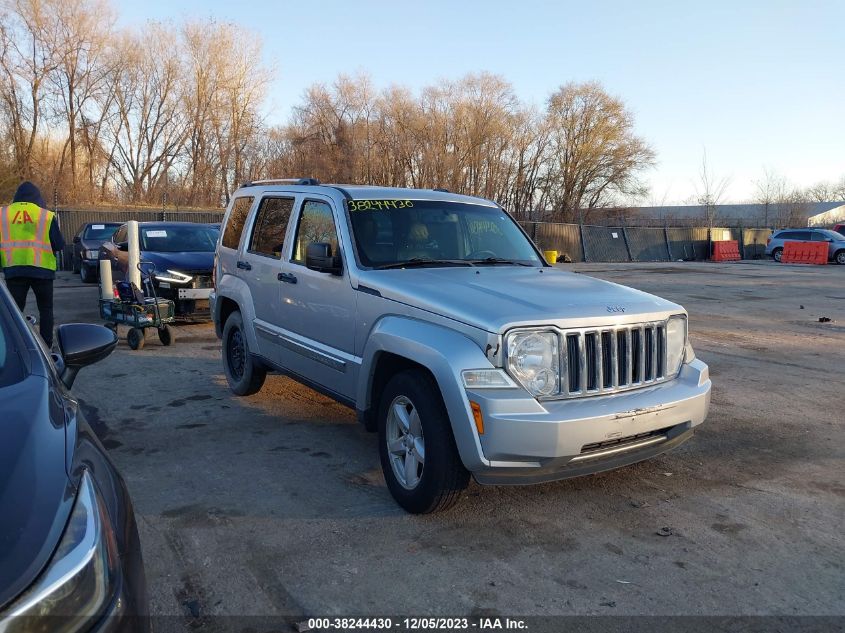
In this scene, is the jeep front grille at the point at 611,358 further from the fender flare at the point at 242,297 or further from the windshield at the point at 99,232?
the windshield at the point at 99,232

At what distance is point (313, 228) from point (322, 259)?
73cm

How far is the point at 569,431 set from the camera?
11.6 feet

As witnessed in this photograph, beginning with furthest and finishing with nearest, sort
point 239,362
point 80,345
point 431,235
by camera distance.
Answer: point 239,362, point 431,235, point 80,345

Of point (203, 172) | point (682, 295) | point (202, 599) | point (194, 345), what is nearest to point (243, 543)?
point (202, 599)

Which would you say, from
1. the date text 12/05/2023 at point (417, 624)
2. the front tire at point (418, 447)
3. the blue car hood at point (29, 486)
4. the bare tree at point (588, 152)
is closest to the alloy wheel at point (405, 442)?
the front tire at point (418, 447)

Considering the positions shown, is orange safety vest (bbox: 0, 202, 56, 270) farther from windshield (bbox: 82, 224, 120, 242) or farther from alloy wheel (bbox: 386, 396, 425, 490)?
windshield (bbox: 82, 224, 120, 242)

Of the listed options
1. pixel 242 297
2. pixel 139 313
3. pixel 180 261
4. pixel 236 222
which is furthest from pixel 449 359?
pixel 180 261

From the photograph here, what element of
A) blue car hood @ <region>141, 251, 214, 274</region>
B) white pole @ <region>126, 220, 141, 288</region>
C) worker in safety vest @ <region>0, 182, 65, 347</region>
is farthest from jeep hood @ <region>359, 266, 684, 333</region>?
blue car hood @ <region>141, 251, 214, 274</region>

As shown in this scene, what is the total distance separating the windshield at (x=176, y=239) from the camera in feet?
38.4

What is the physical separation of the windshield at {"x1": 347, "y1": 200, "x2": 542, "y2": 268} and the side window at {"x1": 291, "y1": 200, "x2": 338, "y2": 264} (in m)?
0.22

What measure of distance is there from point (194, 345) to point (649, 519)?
7.10 metres

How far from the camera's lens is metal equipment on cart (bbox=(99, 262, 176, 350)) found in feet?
28.9

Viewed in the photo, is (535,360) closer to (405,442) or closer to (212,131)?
(405,442)

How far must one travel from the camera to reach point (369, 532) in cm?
380
